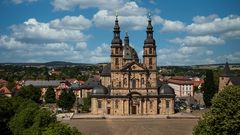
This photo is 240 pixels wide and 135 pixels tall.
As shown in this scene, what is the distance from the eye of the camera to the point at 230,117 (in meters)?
37.3

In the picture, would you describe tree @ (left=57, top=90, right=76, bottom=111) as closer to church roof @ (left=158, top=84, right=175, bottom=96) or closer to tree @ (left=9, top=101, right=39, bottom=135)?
church roof @ (left=158, top=84, right=175, bottom=96)

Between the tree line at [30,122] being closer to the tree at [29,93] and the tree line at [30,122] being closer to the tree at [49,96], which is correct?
the tree at [29,93]

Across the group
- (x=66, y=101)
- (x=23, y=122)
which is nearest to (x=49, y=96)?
(x=66, y=101)

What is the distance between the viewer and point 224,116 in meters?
37.6

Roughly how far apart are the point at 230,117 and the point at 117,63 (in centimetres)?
4773

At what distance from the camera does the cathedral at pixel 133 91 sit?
8294 cm

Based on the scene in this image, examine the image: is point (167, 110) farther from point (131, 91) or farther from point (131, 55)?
point (131, 55)

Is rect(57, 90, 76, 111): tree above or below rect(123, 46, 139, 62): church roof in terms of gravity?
below

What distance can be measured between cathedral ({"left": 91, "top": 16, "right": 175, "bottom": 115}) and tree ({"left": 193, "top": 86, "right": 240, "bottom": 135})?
43758 millimetres

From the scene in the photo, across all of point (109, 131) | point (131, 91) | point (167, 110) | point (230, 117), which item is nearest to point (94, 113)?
point (131, 91)

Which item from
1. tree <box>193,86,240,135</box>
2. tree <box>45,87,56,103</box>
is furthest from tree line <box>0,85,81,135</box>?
tree <box>45,87,56,103</box>

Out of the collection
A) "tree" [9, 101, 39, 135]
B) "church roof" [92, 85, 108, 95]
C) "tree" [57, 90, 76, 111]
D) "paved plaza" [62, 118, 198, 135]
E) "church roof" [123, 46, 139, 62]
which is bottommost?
"paved plaza" [62, 118, 198, 135]

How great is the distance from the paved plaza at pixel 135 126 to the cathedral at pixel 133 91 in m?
7.91

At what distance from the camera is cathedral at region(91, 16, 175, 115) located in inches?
3265
